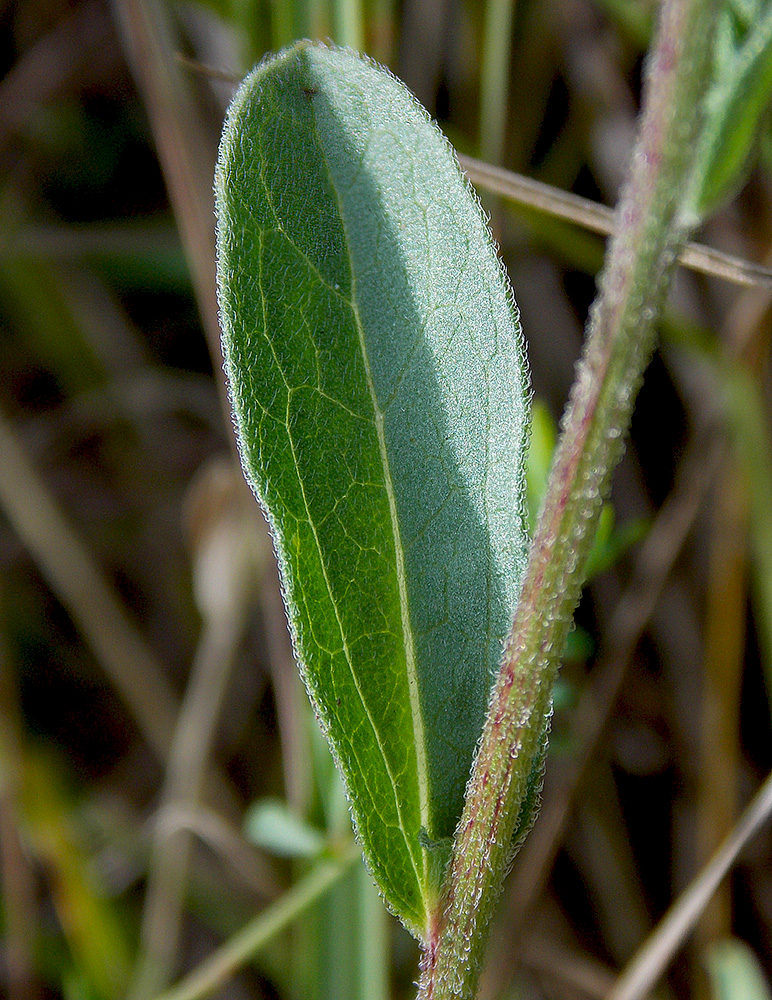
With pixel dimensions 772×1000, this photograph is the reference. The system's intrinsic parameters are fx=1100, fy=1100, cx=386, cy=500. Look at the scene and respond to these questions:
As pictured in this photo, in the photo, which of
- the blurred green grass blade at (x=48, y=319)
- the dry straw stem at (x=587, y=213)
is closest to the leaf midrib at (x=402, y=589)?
the dry straw stem at (x=587, y=213)

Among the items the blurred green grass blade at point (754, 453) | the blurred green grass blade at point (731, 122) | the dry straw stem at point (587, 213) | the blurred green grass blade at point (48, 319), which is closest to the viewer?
the blurred green grass blade at point (731, 122)

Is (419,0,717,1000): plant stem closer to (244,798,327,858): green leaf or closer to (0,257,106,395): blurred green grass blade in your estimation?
(244,798,327,858): green leaf

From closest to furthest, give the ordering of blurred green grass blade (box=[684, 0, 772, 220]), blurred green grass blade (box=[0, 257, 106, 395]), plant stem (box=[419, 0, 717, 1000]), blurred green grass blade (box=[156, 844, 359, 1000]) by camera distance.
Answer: plant stem (box=[419, 0, 717, 1000]) < blurred green grass blade (box=[684, 0, 772, 220]) < blurred green grass blade (box=[156, 844, 359, 1000]) < blurred green grass blade (box=[0, 257, 106, 395])

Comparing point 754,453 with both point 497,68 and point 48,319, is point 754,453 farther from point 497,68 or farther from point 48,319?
point 48,319

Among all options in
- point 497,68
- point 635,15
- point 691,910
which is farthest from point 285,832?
point 635,15

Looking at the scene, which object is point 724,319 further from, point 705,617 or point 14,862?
A: point 14,862

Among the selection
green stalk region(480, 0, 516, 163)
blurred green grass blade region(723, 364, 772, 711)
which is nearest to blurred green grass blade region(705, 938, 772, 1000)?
blurred green grass blade region(723, 364, 772, 711)

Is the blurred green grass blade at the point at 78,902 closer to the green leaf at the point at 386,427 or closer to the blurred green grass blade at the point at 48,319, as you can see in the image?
the blurred green grass blade at the point at 48,319
